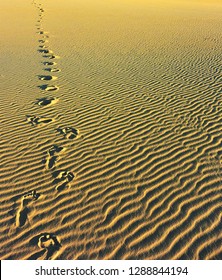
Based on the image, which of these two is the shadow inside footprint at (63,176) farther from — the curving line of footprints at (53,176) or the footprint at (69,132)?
the footprint at (69,132)

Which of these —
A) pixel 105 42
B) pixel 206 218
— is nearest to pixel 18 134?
pixel 206 218

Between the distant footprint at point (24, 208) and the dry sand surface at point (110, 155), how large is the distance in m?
0.02

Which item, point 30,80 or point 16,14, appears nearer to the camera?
point 30,80

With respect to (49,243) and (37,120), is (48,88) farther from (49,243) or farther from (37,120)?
(49,243)

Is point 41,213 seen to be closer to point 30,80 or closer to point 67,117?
point 67,117

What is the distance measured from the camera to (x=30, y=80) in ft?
35.3

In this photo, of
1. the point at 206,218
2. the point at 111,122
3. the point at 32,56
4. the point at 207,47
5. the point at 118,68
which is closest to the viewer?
the point at 206,218

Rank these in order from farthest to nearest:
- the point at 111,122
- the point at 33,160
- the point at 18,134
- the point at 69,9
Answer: the point at 69,9 < the point at 111,122 < the point at 18,134 < the point at 33,160

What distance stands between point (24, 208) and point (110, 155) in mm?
2230

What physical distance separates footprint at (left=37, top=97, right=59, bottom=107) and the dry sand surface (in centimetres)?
3

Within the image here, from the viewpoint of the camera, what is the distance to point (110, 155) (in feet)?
21.1

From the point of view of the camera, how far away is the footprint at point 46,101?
29.2 feet

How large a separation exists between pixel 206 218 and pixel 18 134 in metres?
4.96

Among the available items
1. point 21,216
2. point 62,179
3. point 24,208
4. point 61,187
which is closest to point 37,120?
point 62,179
